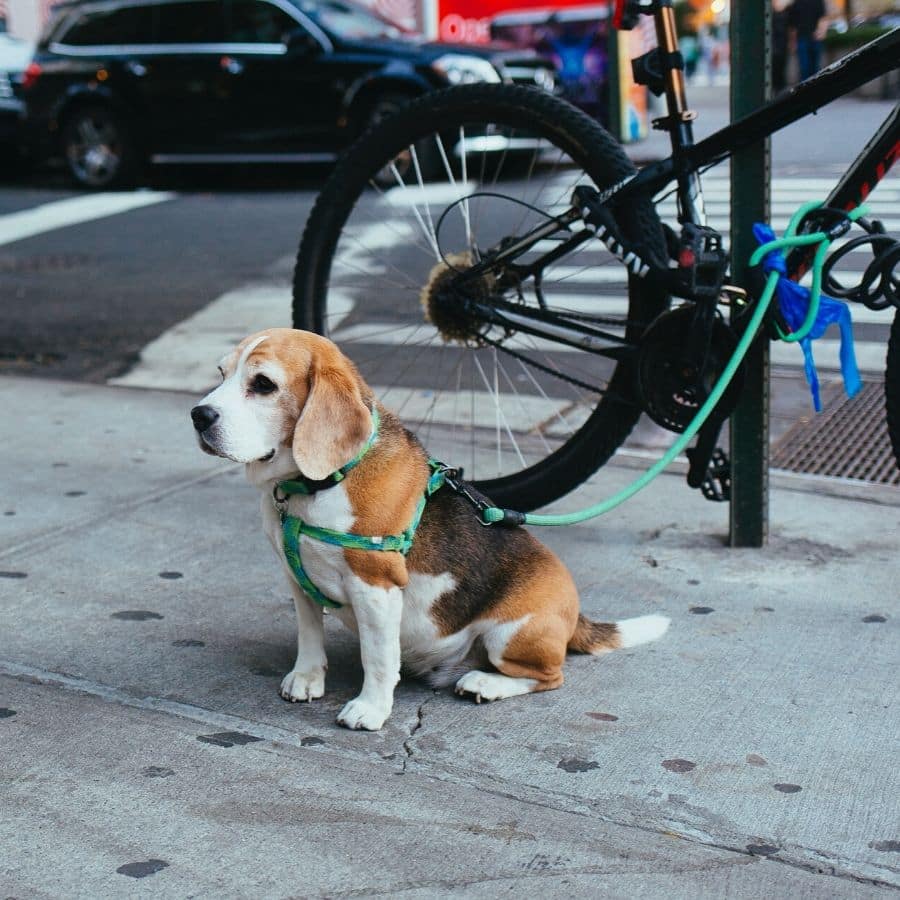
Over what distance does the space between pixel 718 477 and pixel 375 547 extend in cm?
142

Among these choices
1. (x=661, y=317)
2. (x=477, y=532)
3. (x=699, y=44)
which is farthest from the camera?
(x=699, y=44)

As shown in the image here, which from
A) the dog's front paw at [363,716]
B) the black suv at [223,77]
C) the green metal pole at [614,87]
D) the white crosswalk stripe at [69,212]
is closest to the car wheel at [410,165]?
the dog's front paw at [363,716]

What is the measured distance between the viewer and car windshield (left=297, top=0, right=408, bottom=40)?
Answer: 13383 mm

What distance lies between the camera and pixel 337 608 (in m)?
3.13

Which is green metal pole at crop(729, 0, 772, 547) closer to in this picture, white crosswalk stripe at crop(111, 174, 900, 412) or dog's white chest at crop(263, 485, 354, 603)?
white crosswalk stripe at crop(111, 174, 900, 412)

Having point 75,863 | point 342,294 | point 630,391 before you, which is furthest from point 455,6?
point 75,863

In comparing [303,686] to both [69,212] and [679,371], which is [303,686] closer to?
[679,371]

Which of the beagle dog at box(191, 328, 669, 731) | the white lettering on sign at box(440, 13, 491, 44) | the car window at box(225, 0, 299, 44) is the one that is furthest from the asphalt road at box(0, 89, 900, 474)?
the white lettering on sign at box(440, 13, 491, 44)

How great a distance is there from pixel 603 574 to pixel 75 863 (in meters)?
1.91

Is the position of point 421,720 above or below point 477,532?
below

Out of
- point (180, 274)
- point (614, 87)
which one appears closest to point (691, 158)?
point (180, 274)

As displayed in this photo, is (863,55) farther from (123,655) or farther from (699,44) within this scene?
(699,44)

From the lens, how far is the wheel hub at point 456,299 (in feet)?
13.7

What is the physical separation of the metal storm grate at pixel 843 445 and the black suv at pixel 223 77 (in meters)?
7.99
